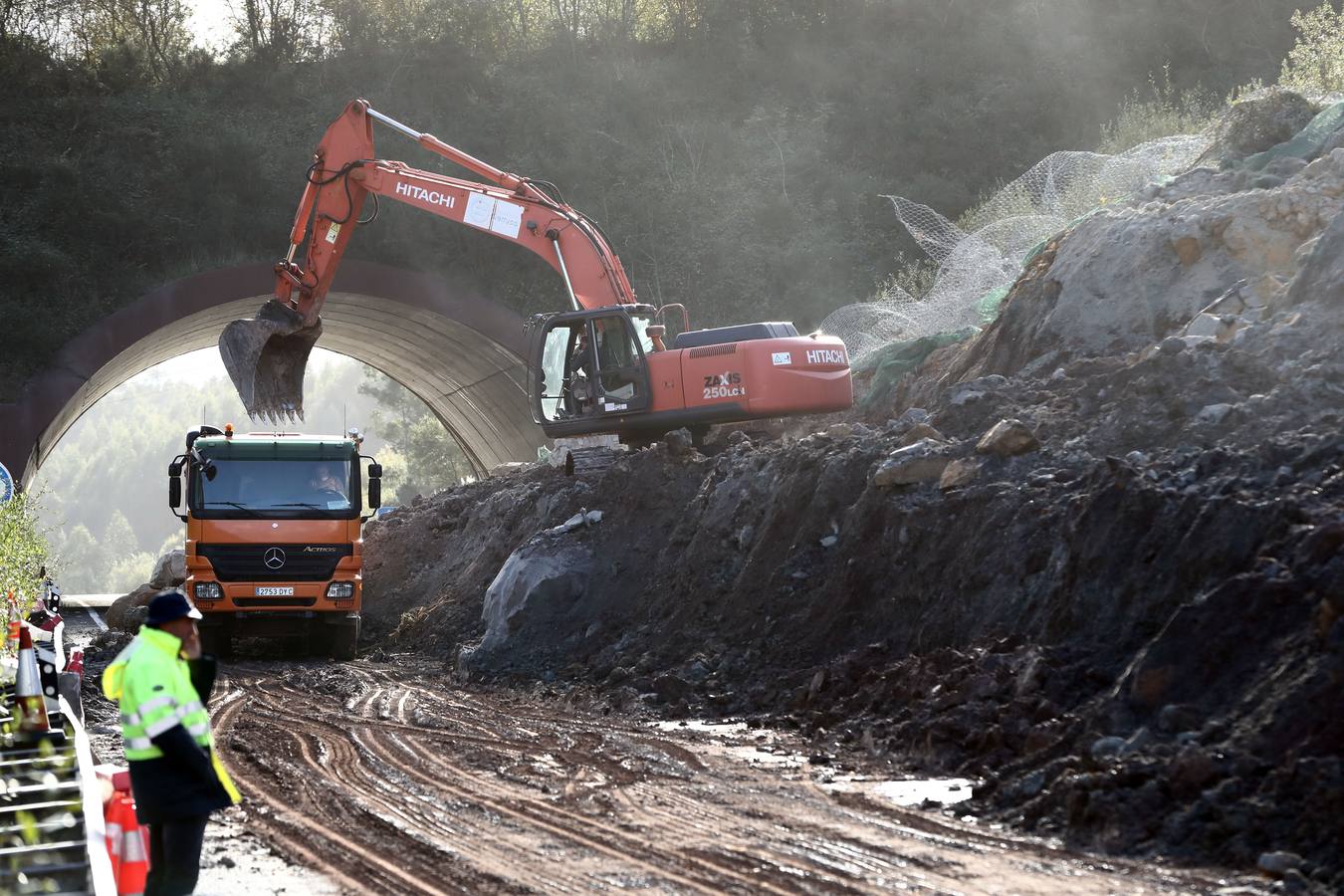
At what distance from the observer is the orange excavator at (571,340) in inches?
666

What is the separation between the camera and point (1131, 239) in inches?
674

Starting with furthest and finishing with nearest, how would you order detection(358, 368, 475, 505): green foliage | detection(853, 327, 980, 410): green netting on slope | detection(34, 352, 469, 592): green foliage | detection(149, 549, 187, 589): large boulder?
detection(34, 352, 469, 592): green foliage → detection(358, 368, 475, 505): green foliage → detection(149, 549, 187, 589): large boulder → detection(853, 327, 980, 410): green netting on slope

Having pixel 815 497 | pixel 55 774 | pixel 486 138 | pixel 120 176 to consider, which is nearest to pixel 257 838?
pixel 55 774

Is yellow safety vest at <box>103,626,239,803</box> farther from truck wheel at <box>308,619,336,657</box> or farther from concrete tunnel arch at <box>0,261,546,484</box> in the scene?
concrete tunnel arch at <box>0,261,546,484</box>

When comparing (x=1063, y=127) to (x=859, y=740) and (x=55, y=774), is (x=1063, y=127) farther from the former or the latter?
(x=55, y=774)

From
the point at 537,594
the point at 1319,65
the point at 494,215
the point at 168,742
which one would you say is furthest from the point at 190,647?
the point at 1319,65

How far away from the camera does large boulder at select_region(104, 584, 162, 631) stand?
21594 millimetres

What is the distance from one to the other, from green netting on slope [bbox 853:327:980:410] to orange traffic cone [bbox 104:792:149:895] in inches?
585

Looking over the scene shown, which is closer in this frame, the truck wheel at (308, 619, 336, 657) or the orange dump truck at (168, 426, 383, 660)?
the orange dump truck at (168, 426, 383, 660)

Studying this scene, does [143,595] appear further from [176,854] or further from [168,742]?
[168,742]

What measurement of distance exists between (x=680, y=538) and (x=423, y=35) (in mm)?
22761

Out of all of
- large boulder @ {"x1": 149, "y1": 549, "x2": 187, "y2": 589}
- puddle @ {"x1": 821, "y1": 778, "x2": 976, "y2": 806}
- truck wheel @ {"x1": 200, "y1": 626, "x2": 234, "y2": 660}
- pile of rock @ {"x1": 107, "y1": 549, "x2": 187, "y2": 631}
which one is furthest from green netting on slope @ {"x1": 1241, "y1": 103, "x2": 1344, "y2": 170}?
large boulder @ {"x1": 149, "y1": 549, "x2": 187, "y2": 589}

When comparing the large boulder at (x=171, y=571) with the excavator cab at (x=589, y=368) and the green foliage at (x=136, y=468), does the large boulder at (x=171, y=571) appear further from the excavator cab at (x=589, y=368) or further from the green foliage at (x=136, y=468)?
the green foliage at (x=136, y=468)

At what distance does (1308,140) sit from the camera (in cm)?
1805
